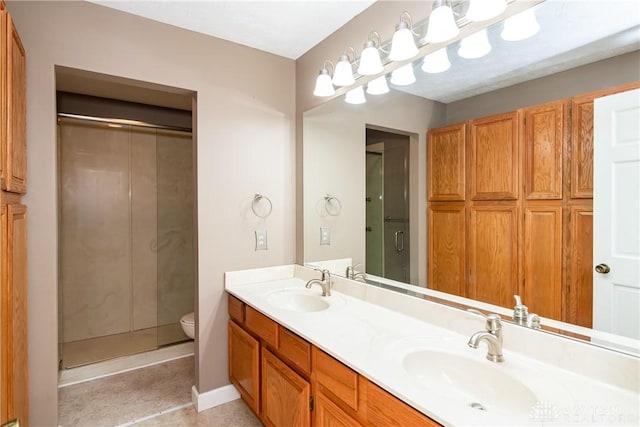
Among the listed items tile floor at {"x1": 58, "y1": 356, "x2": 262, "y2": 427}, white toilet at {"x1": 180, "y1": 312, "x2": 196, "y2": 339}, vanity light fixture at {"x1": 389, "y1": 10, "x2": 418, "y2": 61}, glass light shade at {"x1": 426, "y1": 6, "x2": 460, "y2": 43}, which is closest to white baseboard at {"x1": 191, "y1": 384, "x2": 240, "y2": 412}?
tile floor at {"x1": 58, "y1": 356, "x2": 262, "y2": 427}

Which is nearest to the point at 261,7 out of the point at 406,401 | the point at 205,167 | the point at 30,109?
the point at 205,167

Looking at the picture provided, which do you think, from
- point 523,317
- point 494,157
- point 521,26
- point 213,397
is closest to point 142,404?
point 213,397

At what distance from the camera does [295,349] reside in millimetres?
1430

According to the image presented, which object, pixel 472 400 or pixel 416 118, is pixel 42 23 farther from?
pixel 472 400

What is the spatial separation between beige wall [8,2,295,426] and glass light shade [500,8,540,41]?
150 cm

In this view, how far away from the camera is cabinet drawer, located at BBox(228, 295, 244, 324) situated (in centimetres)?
198

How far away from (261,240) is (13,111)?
1.41m

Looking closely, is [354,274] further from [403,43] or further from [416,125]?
[403,43]

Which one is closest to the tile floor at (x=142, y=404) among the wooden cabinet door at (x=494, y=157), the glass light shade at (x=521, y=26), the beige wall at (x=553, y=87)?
the wooden cabinet door at (x=494, y=157)

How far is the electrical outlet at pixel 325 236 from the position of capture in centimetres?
222

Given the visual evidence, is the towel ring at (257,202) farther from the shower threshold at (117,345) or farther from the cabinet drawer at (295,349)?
the shower threshold at (117,345)

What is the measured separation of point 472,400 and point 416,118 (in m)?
1.20

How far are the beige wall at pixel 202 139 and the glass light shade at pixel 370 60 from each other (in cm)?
83

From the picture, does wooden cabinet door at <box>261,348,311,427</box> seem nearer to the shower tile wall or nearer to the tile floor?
the tile floor
